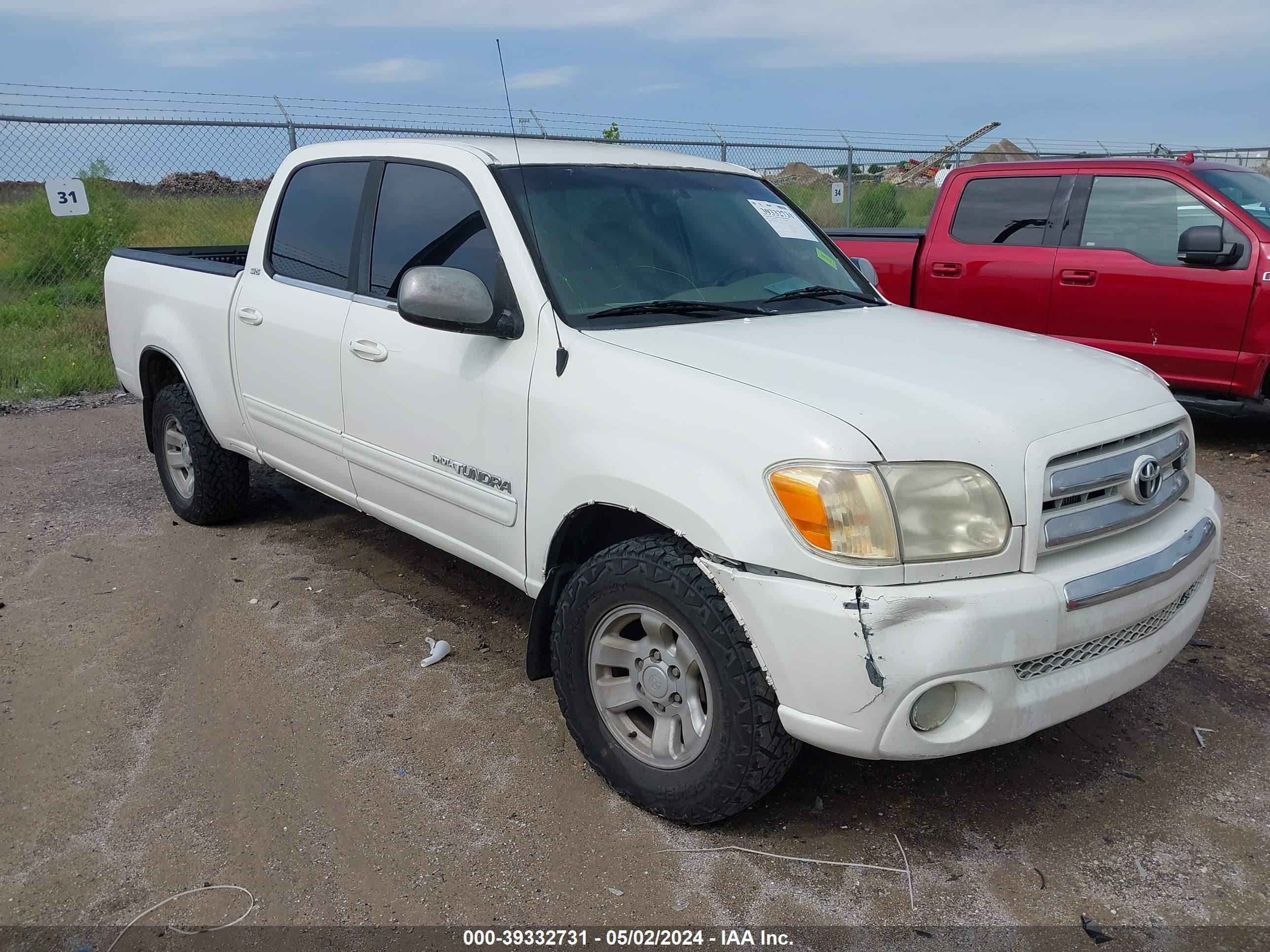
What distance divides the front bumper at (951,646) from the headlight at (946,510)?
0.27 ft

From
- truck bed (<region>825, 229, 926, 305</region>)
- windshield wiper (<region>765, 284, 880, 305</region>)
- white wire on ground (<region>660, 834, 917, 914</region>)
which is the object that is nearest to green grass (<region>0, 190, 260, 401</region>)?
truck bed (<region>825, 229, 926, 305</region>)

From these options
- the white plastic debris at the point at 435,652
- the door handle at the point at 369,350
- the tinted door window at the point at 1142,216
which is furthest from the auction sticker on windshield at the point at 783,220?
the tinted door window at the point at 1142,216

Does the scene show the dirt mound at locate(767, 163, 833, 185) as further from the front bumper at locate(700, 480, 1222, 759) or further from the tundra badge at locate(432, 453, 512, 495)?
the front bumper at locate(700, 480, 1222, 759)

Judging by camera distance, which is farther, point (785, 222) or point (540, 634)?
point (785, 222)

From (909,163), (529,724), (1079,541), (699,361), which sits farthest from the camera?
(909,163)

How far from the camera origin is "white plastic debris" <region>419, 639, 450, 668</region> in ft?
13.0

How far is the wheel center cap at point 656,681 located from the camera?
111 inches

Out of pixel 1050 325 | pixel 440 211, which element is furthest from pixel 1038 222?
pixel 440 211

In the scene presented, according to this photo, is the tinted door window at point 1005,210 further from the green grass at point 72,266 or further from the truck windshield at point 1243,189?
the green grass at point 72,266

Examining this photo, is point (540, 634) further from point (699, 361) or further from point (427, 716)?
point (699, 361)

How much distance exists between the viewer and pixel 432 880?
270 cm

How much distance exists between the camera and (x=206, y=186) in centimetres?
1132

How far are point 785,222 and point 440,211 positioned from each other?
52.5 inches

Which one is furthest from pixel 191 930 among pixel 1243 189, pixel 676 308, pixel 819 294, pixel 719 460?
pixel 1243 189
